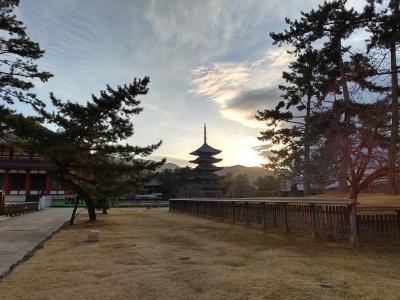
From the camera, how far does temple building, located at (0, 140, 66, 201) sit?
1836 inches

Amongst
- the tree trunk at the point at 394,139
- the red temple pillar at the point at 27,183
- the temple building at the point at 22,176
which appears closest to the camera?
the tree trunk at the point at 394,139

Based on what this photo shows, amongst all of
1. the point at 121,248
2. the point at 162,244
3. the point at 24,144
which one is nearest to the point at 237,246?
the point at 162,244

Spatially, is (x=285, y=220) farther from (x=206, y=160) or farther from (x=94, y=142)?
(x=206, y=160)

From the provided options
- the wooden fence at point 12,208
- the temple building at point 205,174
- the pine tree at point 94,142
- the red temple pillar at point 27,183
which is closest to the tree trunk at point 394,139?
the pine tree at point 94,142

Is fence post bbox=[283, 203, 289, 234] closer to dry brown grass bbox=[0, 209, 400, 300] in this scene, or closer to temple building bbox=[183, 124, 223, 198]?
dry brown grass bbox=[0, 209, 400, 300]

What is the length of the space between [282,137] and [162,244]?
791 inches

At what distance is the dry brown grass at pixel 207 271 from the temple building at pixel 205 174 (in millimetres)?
52575

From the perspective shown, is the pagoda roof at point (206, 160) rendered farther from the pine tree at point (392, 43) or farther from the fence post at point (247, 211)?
the pine tree at point (392, 43)

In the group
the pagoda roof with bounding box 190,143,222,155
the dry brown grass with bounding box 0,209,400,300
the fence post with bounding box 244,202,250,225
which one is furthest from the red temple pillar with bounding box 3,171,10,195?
the dry brown grass with bounding box 0,209,400,300

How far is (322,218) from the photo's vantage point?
1188 centimetres

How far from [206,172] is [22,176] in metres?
31.2

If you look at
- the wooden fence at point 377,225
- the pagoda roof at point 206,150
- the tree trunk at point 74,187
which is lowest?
the wooden fence at point 377,225

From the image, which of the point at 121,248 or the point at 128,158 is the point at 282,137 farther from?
the point at 121,248

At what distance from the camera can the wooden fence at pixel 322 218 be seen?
10695 mm
